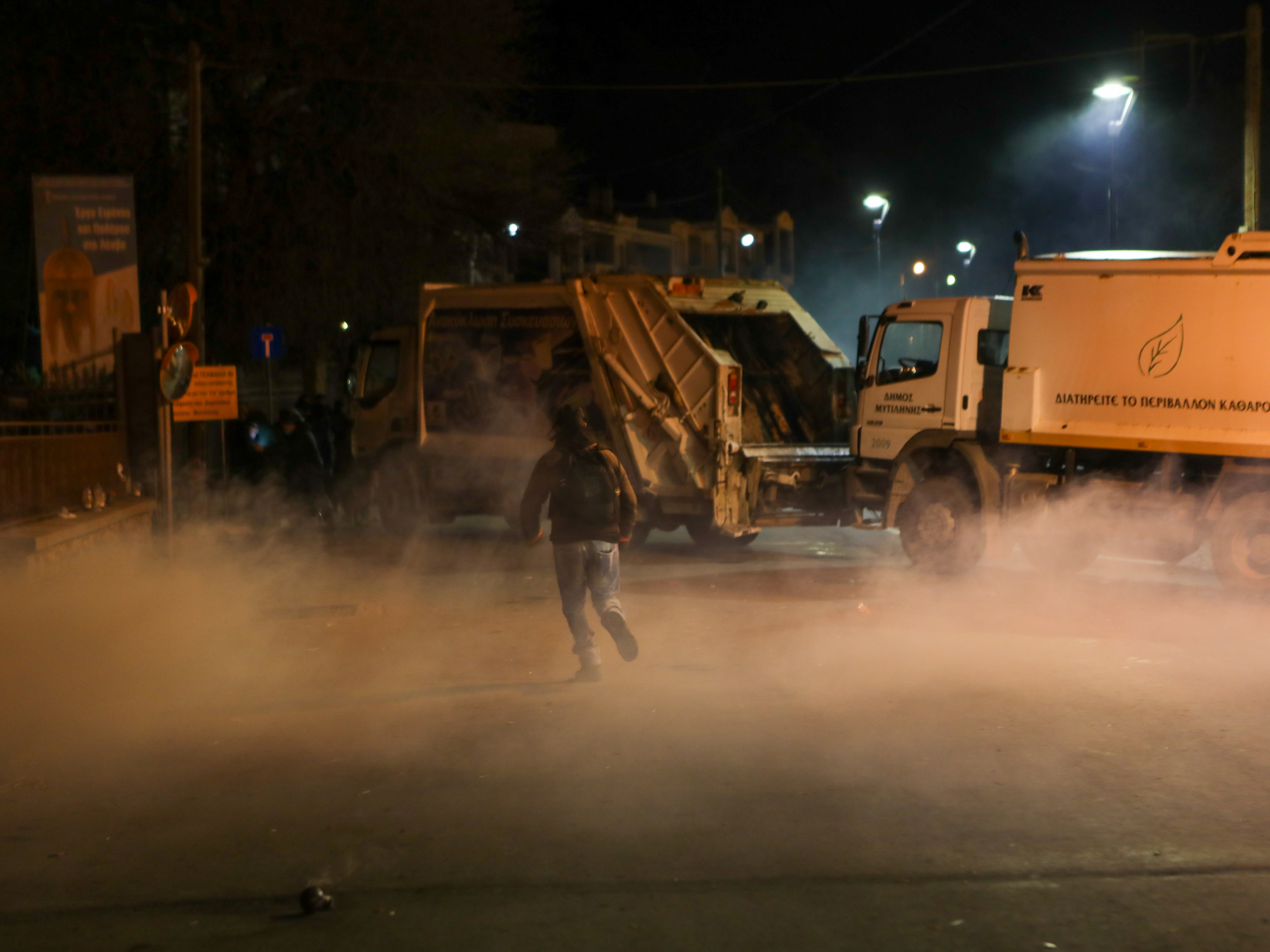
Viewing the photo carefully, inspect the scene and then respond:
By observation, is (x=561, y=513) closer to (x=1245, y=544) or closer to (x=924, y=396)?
(x=1245, y=544)

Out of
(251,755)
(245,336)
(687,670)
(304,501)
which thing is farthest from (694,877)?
(245,336)

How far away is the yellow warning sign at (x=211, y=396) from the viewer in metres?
16.4

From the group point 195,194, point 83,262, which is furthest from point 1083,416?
point 195,194

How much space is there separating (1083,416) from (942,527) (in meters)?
1.66

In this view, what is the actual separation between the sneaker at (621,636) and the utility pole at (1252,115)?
10784mm

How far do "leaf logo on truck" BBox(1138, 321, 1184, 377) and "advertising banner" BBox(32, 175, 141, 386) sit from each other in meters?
11.1

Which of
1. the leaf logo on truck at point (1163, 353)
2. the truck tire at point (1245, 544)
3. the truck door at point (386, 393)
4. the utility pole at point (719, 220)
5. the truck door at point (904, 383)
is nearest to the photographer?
the truck tire at point (1245, 544)

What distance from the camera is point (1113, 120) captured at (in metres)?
18.1

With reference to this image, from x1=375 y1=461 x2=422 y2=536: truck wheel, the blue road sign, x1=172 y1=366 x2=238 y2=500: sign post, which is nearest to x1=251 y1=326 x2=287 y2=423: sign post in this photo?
the blue road sign

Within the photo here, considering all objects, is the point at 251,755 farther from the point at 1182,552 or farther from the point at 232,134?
the point at 232,134

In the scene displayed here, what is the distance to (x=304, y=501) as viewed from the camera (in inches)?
726

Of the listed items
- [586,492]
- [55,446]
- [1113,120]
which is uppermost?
[1113,120]

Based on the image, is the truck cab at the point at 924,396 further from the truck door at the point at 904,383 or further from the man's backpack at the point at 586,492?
the man's backpack at the point at 586,492

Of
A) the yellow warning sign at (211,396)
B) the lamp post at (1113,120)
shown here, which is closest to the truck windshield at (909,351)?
the lamp post at (1113,120)
